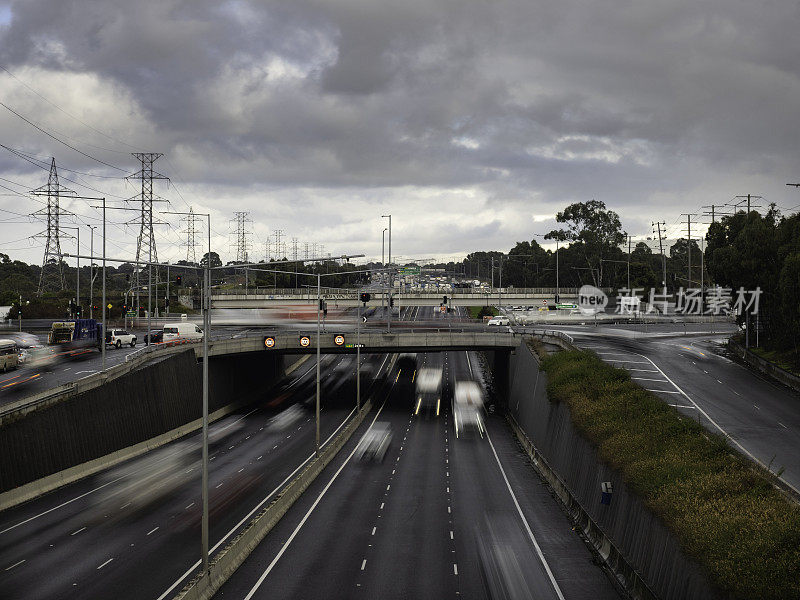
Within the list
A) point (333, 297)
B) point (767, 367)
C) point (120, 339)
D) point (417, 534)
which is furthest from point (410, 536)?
point (333, 297)

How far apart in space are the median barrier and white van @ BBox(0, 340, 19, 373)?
34.3 m

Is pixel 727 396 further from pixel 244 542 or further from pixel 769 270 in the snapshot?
pixel 244 542

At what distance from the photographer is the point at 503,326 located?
342 feet

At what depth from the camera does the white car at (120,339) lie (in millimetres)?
85500

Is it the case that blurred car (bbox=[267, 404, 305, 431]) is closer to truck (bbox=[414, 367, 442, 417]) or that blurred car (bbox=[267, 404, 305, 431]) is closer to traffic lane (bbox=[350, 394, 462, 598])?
truck (bbox=[414, 367, 442, 417])

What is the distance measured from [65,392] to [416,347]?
136 ft

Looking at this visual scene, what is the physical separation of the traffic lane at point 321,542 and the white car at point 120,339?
1849 inches

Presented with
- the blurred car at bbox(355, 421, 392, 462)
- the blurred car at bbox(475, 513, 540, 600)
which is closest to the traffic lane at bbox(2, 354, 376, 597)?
the blurred car at bbox(355, 421, 392, 462)

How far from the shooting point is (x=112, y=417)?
49.6m

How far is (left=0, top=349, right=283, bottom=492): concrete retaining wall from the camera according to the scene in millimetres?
38844

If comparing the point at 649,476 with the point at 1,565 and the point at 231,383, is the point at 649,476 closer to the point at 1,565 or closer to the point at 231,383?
the point at 1,565

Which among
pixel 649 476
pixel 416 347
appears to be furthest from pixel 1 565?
pixel 416 347

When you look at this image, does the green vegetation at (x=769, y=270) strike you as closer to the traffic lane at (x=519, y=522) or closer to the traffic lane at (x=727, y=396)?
the traffic lane at (x=727, y=396)

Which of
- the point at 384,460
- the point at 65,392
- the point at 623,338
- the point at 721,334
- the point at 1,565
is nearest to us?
the point at 1,565
